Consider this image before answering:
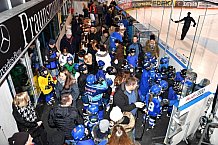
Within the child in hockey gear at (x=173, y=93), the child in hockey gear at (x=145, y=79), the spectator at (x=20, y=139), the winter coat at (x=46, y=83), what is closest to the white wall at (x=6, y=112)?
the winter coat at (x=46, y=83)

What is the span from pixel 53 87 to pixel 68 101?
7.23 feet

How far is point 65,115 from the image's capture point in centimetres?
287

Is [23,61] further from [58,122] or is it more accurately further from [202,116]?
[202,116]

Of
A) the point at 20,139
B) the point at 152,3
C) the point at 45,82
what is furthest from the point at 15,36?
the point at 152,3

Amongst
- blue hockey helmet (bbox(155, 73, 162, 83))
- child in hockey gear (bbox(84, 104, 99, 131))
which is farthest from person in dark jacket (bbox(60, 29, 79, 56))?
child in hockey gear (bbox(84, 104, 99, 131))

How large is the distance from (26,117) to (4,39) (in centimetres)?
137

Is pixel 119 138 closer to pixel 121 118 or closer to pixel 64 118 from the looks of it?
pixel 121 118

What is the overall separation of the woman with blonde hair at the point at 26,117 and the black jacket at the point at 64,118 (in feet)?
1.10

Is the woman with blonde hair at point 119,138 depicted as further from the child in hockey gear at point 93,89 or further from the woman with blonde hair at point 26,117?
the woman with blonde hair at point 26,117

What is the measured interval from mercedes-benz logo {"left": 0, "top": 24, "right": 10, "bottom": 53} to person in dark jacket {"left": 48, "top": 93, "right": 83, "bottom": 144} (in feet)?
3.37

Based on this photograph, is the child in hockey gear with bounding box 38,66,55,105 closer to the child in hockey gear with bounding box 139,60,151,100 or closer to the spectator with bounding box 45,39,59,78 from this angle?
the spectator with bounding box 45,39,59,78

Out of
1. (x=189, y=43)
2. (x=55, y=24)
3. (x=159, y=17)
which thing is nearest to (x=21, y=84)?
(x=55, y=24)

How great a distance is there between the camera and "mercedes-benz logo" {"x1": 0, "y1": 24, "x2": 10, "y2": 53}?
202cm

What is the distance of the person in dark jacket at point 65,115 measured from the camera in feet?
9.34
